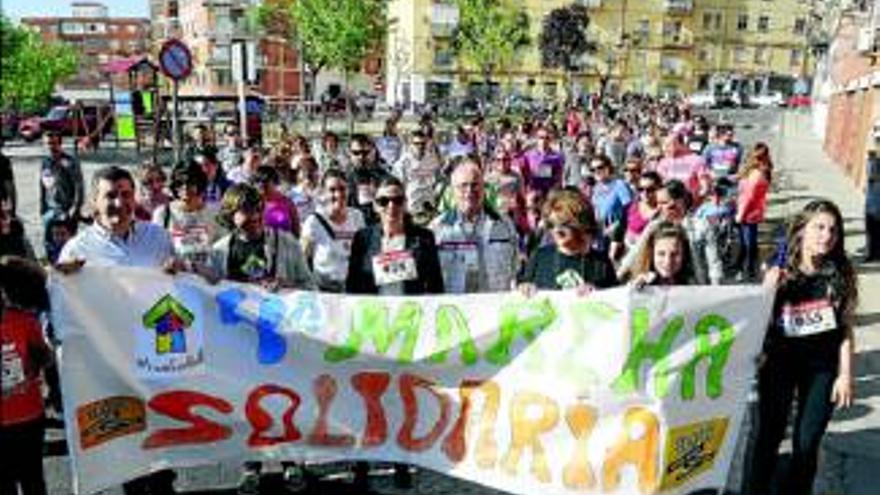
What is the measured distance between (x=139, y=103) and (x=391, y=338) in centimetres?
2342

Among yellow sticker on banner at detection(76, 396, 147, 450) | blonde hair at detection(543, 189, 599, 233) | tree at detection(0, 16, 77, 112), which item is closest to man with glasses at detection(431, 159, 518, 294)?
blonde hair at detection(543, 189, 599, 233)

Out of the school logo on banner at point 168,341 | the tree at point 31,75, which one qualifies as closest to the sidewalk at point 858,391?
the school logo on banner at point 168,341

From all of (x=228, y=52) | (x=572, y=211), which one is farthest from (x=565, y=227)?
(x=228, y=52)

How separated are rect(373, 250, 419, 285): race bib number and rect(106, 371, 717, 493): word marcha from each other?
1.84 feet

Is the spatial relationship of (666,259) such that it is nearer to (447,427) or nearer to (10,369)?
(447,427)

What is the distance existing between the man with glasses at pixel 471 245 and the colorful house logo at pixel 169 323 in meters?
1.69

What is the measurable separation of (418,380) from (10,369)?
198 centimetres

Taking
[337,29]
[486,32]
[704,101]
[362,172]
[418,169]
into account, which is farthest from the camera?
[704,101]

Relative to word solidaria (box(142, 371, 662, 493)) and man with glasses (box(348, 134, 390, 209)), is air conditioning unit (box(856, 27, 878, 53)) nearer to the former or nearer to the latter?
man with glasses (box(348, 134, 390, 209))

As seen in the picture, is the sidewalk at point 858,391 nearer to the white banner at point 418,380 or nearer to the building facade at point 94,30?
the white banner at point 418,380

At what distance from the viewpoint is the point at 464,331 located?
5078mm

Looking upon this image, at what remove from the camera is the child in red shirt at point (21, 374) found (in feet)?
14.1

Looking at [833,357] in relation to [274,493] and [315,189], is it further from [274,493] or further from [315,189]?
[315,189]

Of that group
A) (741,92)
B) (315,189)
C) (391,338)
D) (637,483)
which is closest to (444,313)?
(391,338)
